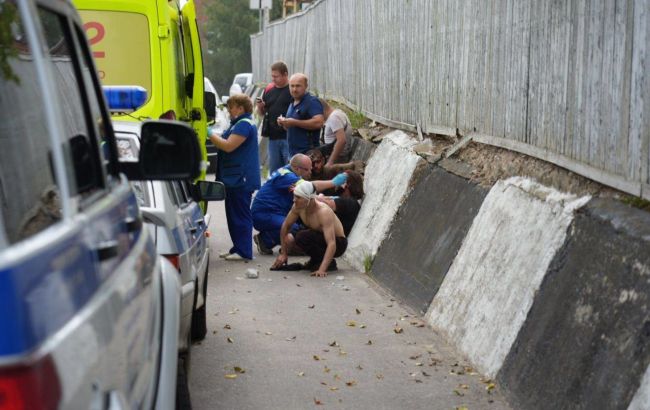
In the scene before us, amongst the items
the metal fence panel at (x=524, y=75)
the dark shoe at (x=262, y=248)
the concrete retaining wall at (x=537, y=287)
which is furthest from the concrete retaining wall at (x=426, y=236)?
the dark shoe at (x=262, y=248)

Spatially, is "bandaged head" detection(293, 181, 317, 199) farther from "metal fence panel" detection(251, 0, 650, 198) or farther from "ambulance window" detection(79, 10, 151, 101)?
"ambulance window" detection(79, 10, 151, 101)

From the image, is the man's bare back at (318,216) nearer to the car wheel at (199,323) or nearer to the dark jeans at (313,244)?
the dark jeans at (313,244)

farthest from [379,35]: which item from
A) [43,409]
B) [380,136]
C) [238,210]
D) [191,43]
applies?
[43,409]

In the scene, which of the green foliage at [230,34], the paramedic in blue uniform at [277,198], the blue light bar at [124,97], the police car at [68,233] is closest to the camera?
the police car at [68,233]

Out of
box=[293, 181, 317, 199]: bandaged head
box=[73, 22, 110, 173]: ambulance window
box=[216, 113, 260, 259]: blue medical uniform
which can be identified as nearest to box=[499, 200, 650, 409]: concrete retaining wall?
box=[73, 22, 110, 173]: ambulance window

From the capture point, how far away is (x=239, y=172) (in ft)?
44.9

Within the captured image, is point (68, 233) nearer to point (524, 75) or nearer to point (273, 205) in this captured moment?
point (524, 75)

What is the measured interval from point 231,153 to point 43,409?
1153cm

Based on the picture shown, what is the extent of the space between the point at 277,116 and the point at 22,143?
15090 millimetres

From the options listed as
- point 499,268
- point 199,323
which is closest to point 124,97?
point 199,323

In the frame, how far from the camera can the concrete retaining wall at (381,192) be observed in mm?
12430

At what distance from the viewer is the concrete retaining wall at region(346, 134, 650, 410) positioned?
19.3 ft

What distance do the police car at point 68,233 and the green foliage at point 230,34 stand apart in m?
64.5

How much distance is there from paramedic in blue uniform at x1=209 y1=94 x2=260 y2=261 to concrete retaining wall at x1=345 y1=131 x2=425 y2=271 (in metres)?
1.19
